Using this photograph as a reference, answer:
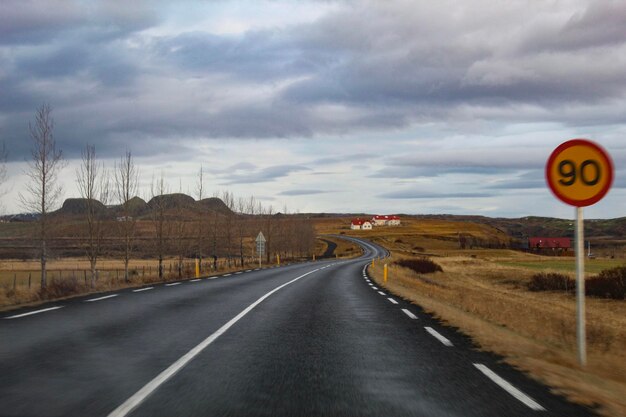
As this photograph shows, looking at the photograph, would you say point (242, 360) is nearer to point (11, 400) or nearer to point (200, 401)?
point (200, 401)

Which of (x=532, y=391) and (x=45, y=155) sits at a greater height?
(x=45, y=155)

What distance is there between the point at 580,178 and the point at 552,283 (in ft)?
113

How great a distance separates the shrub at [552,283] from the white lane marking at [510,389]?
109 feet

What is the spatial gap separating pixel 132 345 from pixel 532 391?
549 cm

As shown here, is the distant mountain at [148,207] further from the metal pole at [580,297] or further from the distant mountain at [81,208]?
the metal pole at [580,297]

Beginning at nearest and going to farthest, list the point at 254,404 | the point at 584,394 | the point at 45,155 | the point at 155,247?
the point at 254,404 < the point at 584,394 < the point at 45,155 < the point at 155,247

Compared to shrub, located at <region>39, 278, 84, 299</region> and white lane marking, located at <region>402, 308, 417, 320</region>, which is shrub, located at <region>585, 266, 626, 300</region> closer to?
white lane marking, located at <region>402, 308, 417, 320</region>

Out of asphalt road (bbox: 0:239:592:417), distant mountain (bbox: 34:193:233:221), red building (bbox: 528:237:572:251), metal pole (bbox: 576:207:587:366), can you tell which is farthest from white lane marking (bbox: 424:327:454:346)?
red building (bbox: 528:237:572:251)

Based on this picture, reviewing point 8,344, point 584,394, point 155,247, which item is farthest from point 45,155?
point 584,394

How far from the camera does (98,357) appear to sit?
7.56 meters

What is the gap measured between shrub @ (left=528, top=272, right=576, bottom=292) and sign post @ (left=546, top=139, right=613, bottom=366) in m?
32.4

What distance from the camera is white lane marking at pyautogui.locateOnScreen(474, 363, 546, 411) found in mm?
5309

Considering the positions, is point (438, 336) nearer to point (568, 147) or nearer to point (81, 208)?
point (568, 147)

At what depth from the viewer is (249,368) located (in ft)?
23.0
